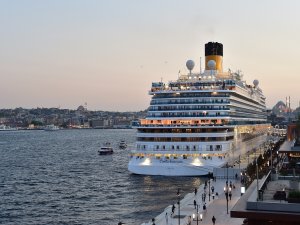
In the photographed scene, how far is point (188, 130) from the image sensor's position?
6725 cm

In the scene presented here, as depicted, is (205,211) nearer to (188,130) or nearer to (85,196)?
(85,196)

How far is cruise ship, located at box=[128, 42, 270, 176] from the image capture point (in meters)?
65.1

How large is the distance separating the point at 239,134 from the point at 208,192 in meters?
31.6

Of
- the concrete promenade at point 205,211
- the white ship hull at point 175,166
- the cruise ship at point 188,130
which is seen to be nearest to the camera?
the concrete promenade at point 205,211

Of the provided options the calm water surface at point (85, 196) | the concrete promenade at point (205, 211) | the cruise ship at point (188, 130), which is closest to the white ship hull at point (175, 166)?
the cruise ship at point (188, 130)

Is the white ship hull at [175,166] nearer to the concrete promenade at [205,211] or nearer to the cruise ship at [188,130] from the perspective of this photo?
the cruise ship at [188,130]

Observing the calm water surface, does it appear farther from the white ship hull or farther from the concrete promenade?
the concrete promenade

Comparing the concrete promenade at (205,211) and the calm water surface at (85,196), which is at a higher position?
the concrete promenade at (205,211)

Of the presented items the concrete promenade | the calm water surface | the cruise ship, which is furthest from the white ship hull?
the concrete promenade

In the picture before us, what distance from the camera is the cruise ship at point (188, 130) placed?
65.1m

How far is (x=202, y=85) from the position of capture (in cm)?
7375

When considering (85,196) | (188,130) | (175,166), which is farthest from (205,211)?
(188,130)

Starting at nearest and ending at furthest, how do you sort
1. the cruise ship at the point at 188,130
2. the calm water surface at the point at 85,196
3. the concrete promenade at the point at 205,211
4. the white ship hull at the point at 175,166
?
the concrete promenade at the point at 205,211 → the calm water surface at the point at 85,196 → the white ship hull at the point at 175,166 → the cruise ship at the point at 188,130

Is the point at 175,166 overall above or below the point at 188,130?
below
